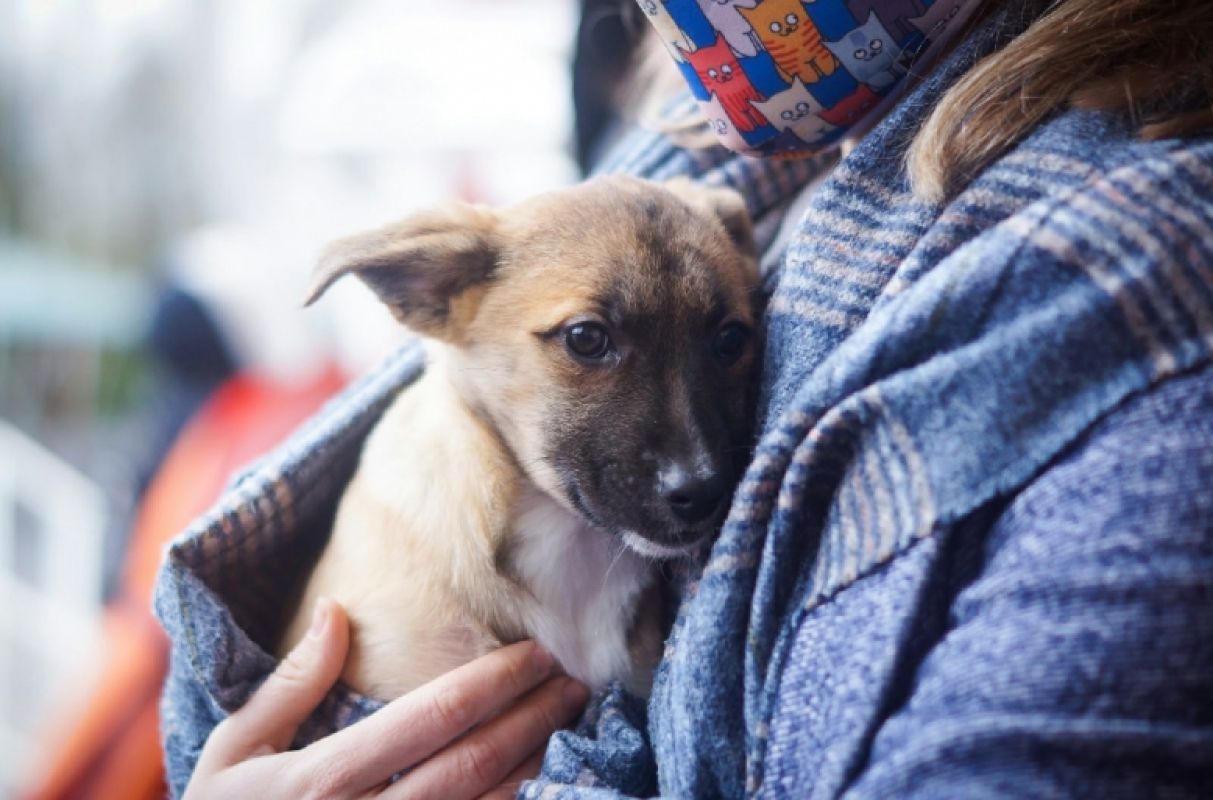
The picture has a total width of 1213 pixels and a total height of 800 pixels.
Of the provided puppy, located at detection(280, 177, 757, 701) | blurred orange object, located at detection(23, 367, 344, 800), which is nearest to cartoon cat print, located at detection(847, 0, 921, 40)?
puppy, located at detection(280, 177, 757, 701)

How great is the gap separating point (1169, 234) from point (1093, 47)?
0.30 meters

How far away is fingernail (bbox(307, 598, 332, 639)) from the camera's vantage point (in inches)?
50.0

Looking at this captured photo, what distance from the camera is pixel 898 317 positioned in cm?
86

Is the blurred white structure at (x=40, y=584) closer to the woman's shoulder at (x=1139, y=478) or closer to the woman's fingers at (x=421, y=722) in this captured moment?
the woman's fingers at (x=421, y=722)

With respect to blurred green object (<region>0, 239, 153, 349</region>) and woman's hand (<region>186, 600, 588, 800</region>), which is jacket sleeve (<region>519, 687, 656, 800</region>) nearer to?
woman's hand (<region>186, 600, 588, 800</region>)

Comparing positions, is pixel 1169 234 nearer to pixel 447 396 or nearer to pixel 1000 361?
pixel 1000 361

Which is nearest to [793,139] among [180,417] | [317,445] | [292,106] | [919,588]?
[919,588]

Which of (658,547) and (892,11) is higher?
(892,11)

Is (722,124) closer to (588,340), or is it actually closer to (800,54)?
(800,54)

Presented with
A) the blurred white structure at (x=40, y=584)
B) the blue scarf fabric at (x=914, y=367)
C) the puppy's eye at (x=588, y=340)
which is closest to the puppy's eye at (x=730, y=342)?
the puppy's eye at (x=588, y=340)

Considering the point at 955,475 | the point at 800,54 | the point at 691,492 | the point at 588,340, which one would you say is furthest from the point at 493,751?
the point at 800,54

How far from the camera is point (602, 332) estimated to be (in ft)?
4.24

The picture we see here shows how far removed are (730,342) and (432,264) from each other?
0.47 m

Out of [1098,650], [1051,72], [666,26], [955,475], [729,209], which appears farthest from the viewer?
[729,209]
